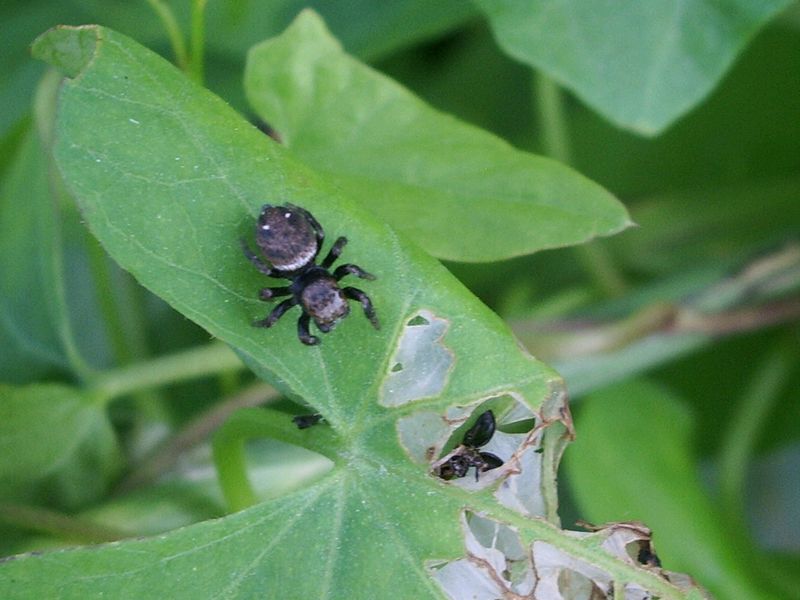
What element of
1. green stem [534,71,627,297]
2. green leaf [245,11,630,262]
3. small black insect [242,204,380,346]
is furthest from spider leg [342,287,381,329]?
green stem [534,71,627,297]

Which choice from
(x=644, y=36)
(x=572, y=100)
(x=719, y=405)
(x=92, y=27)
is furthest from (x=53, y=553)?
(x=572, y=100)

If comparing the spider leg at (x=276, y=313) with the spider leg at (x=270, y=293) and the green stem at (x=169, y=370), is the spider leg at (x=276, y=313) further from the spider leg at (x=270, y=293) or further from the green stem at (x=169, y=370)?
the green stem at (x=169, y=370)

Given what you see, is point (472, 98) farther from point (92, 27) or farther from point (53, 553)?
point (53, 553)

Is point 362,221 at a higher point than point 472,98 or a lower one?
higher

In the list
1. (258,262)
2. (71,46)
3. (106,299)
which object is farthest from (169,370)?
(71,46)

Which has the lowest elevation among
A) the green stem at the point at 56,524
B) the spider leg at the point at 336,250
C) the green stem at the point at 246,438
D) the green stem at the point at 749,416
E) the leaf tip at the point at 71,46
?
the green stem at the point at 749,416

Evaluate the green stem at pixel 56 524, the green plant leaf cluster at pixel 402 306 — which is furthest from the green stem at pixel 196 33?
the green stem at pixel 56 524

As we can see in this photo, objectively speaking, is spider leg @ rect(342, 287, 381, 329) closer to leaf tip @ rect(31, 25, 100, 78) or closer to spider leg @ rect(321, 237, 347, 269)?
spider leg @ rect(321, 237, 347, 269)
